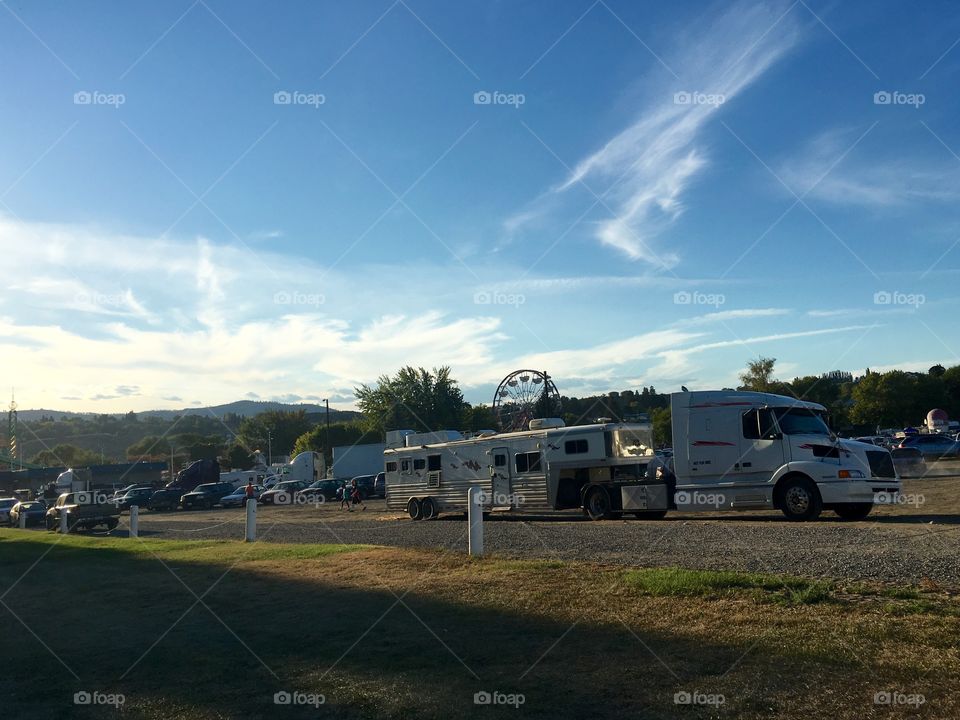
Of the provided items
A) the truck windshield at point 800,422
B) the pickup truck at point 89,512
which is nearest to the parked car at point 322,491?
the pickup truck at point 89,512

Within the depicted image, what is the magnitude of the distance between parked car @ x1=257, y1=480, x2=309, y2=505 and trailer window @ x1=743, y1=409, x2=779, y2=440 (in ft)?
119

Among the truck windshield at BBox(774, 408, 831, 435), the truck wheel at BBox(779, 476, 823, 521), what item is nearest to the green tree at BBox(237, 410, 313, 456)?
the truck windshield at BBox(774, 408, 831, 435)

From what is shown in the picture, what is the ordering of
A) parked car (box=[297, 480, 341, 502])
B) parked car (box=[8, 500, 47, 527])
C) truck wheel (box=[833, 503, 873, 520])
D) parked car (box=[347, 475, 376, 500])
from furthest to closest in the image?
parked car (box=[297, 480, 341, 502])
parked car (box=[347, 475, 376, 500])
parked car (box=[8, 500, 47, 527])
truck wheel (box=[833, 503, 873, 520])

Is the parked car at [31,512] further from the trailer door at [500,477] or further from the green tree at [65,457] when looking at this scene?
the green tree at [65,457]

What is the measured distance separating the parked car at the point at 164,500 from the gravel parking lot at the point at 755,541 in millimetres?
34304

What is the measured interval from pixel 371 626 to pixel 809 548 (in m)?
7.11

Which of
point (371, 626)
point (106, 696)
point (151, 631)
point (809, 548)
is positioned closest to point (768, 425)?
point (809, 548)

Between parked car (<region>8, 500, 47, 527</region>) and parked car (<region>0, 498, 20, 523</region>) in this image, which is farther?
parked car (<region>0, 498, 20, 523</region>)

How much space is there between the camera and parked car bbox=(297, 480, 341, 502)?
1877 inches

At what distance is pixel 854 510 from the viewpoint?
17.9m

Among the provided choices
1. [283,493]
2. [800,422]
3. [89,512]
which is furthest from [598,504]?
[283,493]

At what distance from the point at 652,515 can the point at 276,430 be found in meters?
129

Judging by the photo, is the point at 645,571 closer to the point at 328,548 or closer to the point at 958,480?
the point at 328,548

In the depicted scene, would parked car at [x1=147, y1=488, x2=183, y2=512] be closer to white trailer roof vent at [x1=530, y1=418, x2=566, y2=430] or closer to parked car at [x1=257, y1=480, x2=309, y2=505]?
parked car at [x1=257, y1=480, x2=309, y2=505]
